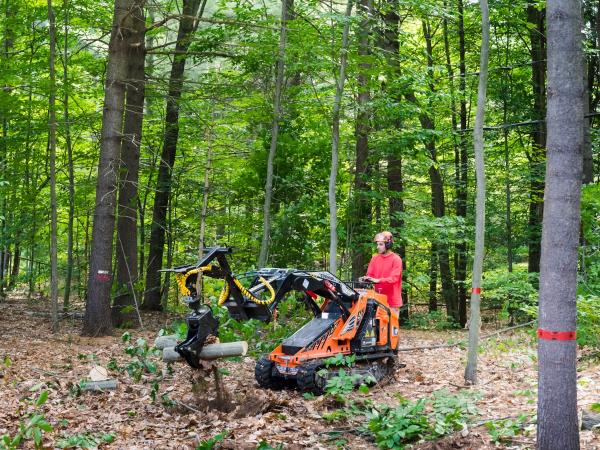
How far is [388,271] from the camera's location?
10.2 metres

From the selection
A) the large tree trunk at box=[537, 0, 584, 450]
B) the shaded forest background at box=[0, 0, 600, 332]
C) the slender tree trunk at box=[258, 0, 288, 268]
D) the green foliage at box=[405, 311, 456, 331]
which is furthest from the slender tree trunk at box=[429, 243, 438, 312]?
the large tree trunk at box=[537, 0, 584, 450]

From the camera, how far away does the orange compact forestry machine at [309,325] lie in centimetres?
709

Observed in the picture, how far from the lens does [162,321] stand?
1576cm

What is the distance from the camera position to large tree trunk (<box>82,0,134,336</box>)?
12.1 m

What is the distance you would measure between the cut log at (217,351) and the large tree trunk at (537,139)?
1206 centimetres

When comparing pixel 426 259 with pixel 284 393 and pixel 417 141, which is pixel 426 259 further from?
pixel 284 393

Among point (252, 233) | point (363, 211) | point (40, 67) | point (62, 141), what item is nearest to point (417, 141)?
point (363, 211)

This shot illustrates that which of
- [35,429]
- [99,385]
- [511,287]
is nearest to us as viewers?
[35,429]

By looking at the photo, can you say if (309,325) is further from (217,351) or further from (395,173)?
(395,173)

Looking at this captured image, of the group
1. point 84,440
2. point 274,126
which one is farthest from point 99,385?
point 274,126

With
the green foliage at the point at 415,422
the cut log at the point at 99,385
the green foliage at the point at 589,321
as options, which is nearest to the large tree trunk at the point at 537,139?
the green foliage at the point at 589,321

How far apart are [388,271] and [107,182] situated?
18.0 ft

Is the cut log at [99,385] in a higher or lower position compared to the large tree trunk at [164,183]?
lower

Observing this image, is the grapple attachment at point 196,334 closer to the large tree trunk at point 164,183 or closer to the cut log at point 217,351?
the cut log at point 217,351
